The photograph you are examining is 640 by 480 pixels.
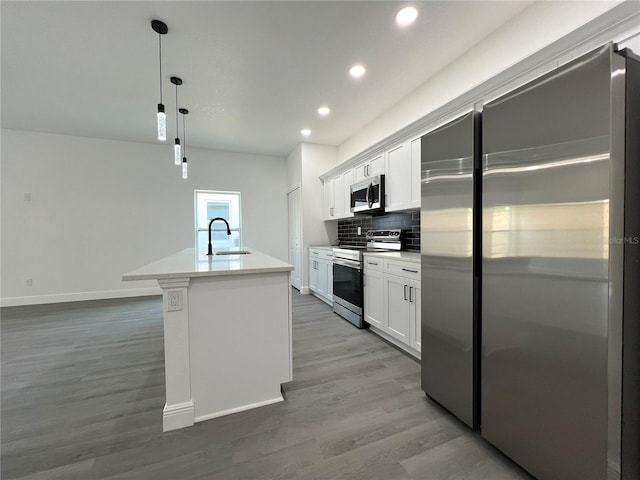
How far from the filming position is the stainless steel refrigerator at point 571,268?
96 centimetres

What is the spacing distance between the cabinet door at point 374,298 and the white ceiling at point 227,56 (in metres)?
2.20

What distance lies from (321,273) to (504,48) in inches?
137

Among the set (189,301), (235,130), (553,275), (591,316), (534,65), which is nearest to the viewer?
(591,316)

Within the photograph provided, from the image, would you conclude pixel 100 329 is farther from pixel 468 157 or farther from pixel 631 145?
pixel 631 145

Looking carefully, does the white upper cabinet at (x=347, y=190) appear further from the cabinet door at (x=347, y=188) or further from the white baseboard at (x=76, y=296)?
the white baseboard at (x=76, y=296)

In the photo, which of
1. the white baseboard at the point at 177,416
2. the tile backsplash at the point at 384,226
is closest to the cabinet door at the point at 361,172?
the tile backsplash at the point at 384,226

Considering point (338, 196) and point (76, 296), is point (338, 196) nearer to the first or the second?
point (338, 196)

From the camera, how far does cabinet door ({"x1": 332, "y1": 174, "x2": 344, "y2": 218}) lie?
4.36m

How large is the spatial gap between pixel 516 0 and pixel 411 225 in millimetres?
2122

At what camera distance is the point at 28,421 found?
1.63m

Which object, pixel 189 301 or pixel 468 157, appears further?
pixel 189 301

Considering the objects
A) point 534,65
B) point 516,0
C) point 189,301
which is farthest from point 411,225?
point 189,301

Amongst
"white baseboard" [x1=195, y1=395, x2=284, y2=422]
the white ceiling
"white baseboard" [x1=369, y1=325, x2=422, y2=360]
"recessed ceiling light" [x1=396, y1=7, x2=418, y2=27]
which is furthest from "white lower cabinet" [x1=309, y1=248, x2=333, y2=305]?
"recessed ceiling light" [x1=396, y1=7, x2=418, y2=27]

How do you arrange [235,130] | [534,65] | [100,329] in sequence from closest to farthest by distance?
1. [534,65]
2. [100,329]
3. [235,130]
